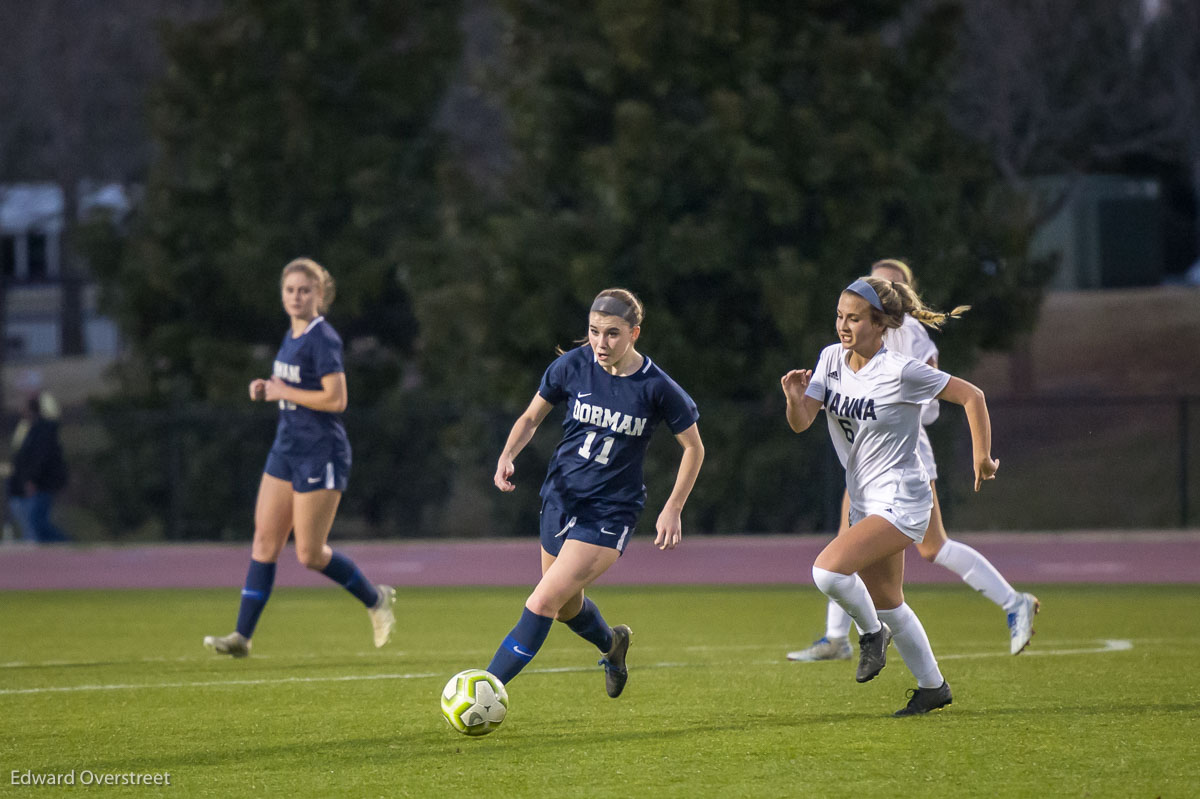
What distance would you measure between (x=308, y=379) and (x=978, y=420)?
422 cm

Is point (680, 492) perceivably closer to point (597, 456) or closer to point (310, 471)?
point (597, 456)

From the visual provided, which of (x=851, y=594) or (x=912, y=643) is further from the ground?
(x=851, y=594)

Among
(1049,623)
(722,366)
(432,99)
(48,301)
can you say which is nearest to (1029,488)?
(722,366)

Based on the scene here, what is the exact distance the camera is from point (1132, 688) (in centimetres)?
783

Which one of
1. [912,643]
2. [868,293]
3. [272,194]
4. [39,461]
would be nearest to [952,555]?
[912,643]

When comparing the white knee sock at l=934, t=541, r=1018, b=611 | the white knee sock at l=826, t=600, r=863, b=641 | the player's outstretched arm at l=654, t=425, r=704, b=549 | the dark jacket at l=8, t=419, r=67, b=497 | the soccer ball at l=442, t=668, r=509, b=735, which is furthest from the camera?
the dark jacket at l=8, t=419, r=67, b=497

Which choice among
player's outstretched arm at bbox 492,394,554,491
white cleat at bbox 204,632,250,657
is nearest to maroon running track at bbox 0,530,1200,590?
white cleat at bbox 204,632,250,657

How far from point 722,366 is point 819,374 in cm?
1465

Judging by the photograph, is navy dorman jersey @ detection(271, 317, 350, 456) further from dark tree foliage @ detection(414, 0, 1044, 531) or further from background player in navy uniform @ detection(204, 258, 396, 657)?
dark tree foliage @ detection(414, 0, 1044, 531)

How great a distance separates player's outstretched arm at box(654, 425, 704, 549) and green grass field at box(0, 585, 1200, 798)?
2.61 ft

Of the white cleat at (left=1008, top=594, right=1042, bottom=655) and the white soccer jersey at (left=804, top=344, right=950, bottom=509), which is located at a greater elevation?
the white soccer jersey at (left=804, top=344, right=950, bottom=509)

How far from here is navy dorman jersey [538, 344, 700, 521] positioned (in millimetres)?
6891

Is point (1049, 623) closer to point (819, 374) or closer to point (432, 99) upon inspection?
point (819, 374)

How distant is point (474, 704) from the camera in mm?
6367
